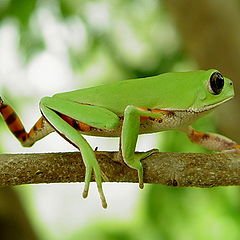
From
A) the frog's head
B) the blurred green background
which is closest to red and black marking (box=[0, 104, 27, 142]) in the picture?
the frog's head

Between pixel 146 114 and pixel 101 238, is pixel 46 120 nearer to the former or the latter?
pixel 146 114

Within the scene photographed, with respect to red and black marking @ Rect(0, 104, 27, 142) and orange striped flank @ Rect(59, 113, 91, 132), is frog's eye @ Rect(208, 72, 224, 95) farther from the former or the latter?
red and black marking @ Rect(0, 104, 27, 142)

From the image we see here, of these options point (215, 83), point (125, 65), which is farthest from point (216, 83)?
point (125, 65)

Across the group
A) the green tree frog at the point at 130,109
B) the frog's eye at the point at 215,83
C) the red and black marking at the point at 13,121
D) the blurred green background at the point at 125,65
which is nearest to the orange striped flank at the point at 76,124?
the green tree frog at the point at 130,109

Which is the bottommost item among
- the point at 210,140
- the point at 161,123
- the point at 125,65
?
the point at 125,65

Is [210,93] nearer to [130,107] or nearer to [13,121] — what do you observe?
[130,107]

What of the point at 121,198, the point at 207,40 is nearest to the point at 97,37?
the point at 207,40
